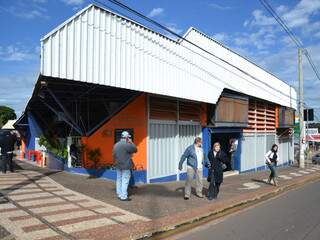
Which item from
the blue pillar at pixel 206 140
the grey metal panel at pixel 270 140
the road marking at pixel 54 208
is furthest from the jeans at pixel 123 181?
the grey metal panel at pixel 270 140

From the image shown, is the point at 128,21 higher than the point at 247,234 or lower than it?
higher

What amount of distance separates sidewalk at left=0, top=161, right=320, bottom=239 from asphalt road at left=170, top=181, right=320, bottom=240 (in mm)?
529

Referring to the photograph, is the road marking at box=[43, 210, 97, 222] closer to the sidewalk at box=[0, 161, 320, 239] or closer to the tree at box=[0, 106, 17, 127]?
the sidewalk at box=[0, 161, 320, 239]

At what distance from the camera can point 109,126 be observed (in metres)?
16.4

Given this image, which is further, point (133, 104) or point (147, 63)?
point (133, 104)

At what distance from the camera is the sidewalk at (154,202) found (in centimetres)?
785

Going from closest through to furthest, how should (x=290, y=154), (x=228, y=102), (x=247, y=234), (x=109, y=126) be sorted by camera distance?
(x=247, y=234), (x=109, y=126), (x=228, y=102), (x=290, y=154)

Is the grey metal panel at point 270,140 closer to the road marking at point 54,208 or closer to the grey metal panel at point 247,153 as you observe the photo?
the grey metal panel at point 247,153

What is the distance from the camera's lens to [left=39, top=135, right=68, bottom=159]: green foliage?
60.9 ft

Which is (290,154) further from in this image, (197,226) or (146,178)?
(197,226)

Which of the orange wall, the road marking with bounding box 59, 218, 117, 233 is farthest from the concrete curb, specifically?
the orange wall

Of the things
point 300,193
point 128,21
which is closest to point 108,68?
point 128,21

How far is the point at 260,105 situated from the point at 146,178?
43.8ft

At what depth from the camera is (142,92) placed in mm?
15055
